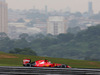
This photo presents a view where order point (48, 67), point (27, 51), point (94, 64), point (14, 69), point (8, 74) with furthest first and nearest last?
point (27, 51), point (94, 64), point (48, 67), point (14, 69), point (8, 74)

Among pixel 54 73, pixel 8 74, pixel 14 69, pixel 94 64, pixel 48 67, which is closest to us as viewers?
pixel 8 74

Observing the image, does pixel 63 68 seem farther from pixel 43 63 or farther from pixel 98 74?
pixel 98 74

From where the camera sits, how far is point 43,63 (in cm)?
4191

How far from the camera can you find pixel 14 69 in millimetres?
37750

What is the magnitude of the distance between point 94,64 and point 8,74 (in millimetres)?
32176

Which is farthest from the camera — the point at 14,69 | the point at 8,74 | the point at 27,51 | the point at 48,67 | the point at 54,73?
the point at 27,51

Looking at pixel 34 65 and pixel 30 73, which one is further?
pixel 34 65

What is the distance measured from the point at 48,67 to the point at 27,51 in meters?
112

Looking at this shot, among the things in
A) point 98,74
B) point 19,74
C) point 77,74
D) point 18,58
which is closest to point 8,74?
point 19,74

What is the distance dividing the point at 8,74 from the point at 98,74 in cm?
922

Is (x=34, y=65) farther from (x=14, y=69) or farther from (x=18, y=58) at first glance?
(x=18, y=58)

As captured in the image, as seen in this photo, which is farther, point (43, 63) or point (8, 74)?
point (43, 63)

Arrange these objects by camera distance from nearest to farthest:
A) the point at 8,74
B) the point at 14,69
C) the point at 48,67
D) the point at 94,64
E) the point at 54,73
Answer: the point at 8,74
the point at 54,73
the point at 14,69
the point at 48,67
the point at 94,64

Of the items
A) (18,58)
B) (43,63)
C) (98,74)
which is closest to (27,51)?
(18,58)
